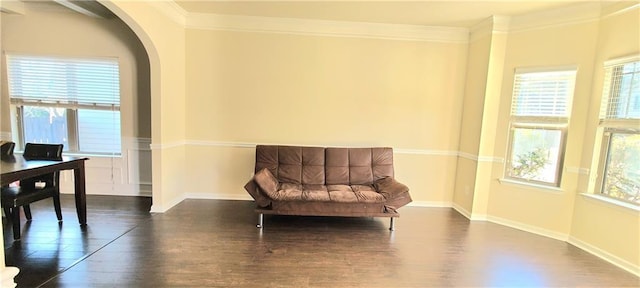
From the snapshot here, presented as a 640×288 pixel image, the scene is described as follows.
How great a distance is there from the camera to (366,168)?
391 cm

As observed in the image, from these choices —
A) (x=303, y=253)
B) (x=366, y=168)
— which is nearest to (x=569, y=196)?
(x=366, y=168)

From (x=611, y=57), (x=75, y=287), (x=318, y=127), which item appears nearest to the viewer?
(x=75, y=287)

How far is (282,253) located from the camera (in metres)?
2.73

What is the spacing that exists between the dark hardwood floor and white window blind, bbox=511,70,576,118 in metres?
1.45

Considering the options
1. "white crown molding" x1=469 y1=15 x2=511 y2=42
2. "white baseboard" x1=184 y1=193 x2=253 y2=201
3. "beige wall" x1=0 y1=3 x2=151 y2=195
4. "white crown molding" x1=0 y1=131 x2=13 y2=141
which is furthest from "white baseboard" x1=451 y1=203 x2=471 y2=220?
"white crown molding" x1=0 y1=131 x2=13 y2=141

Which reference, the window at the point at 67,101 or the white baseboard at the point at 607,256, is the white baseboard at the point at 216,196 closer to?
the window at the point at 67,101

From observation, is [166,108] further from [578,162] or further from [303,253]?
[578,162]

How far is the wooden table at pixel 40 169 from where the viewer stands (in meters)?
2.40

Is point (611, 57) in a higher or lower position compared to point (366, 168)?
higher

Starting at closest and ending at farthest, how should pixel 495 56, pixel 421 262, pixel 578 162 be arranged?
pixel 421 262, pixel 578 162, pixel 495 56

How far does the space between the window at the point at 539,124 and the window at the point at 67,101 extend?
17.5 ft

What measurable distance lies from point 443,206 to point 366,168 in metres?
1.44

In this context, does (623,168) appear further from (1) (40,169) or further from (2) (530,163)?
(1) (40,169)

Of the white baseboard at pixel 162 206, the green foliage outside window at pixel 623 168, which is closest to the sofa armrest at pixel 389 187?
the green foliage outside window at pixel 623 168
